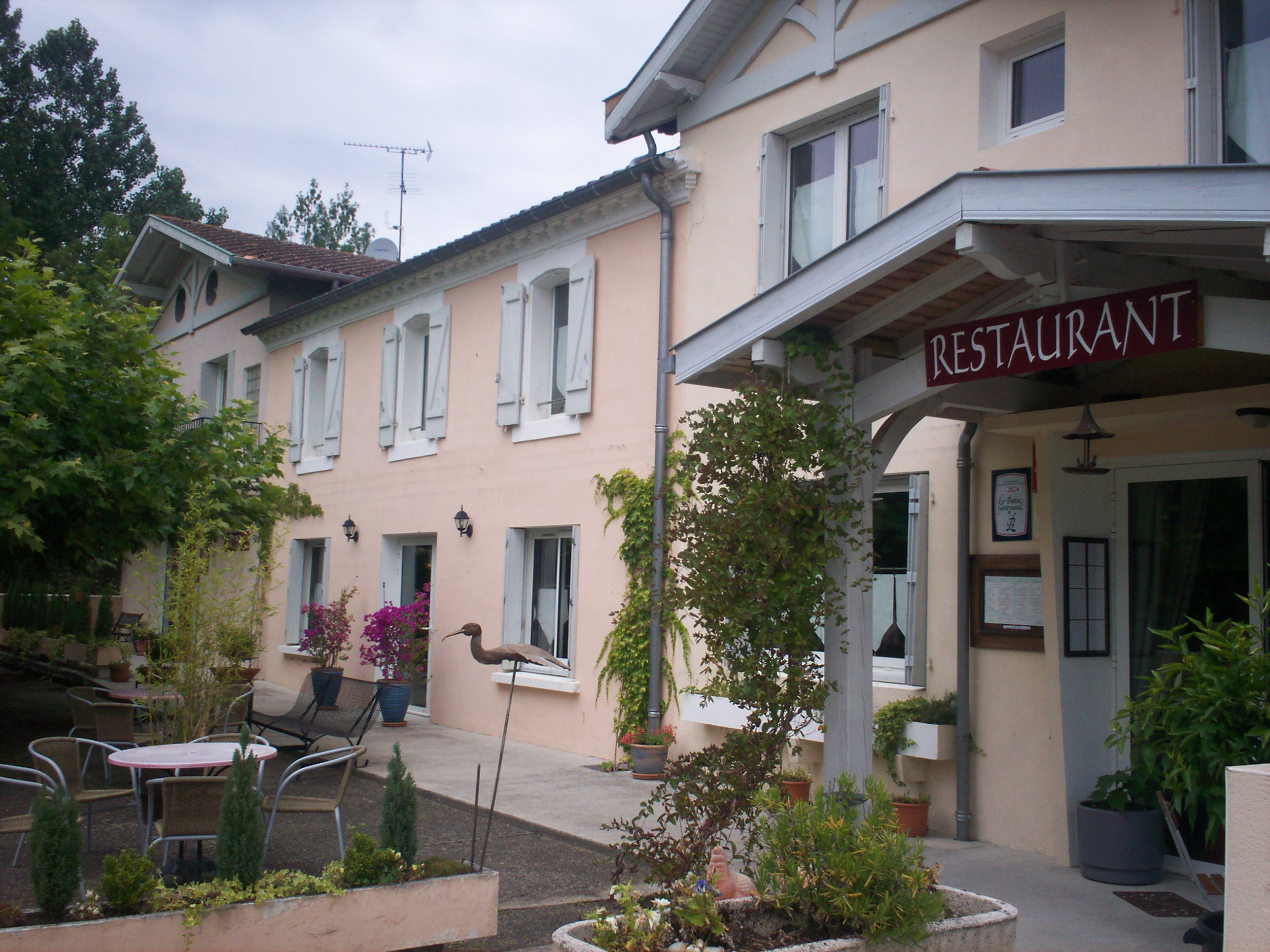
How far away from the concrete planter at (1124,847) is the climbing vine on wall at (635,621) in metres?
3.73

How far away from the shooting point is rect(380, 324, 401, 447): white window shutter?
1352 centimetres

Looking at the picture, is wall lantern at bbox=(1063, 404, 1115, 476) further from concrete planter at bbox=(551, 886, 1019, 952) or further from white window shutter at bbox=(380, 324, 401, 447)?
white window shutter at bbox=(380, 324, 401, 447)

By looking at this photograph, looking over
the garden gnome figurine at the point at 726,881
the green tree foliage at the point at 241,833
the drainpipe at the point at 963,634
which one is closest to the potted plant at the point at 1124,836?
the drainpipe at the point at 963,634

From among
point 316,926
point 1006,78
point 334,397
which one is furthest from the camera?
point 334,397

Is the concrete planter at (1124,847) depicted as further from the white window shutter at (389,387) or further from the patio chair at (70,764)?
the white window shutter at (389,387)

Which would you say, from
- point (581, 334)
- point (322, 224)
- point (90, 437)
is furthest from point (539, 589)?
point (322, 224)

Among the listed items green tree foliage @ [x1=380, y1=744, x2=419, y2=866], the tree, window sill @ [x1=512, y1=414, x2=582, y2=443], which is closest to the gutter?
window sill @ [x1=512, y1=414, x2=582, y2=443]

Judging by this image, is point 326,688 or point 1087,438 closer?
point 1087,438

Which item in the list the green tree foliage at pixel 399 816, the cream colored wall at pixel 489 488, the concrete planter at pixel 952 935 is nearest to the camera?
the concrete planter at pixel 952 935

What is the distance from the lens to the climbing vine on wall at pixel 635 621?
9.23 m

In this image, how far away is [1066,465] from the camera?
650cm

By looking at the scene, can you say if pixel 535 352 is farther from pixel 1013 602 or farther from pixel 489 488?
pixel 1013 602

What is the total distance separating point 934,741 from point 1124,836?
125 centimetres

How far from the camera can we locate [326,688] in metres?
10.4
